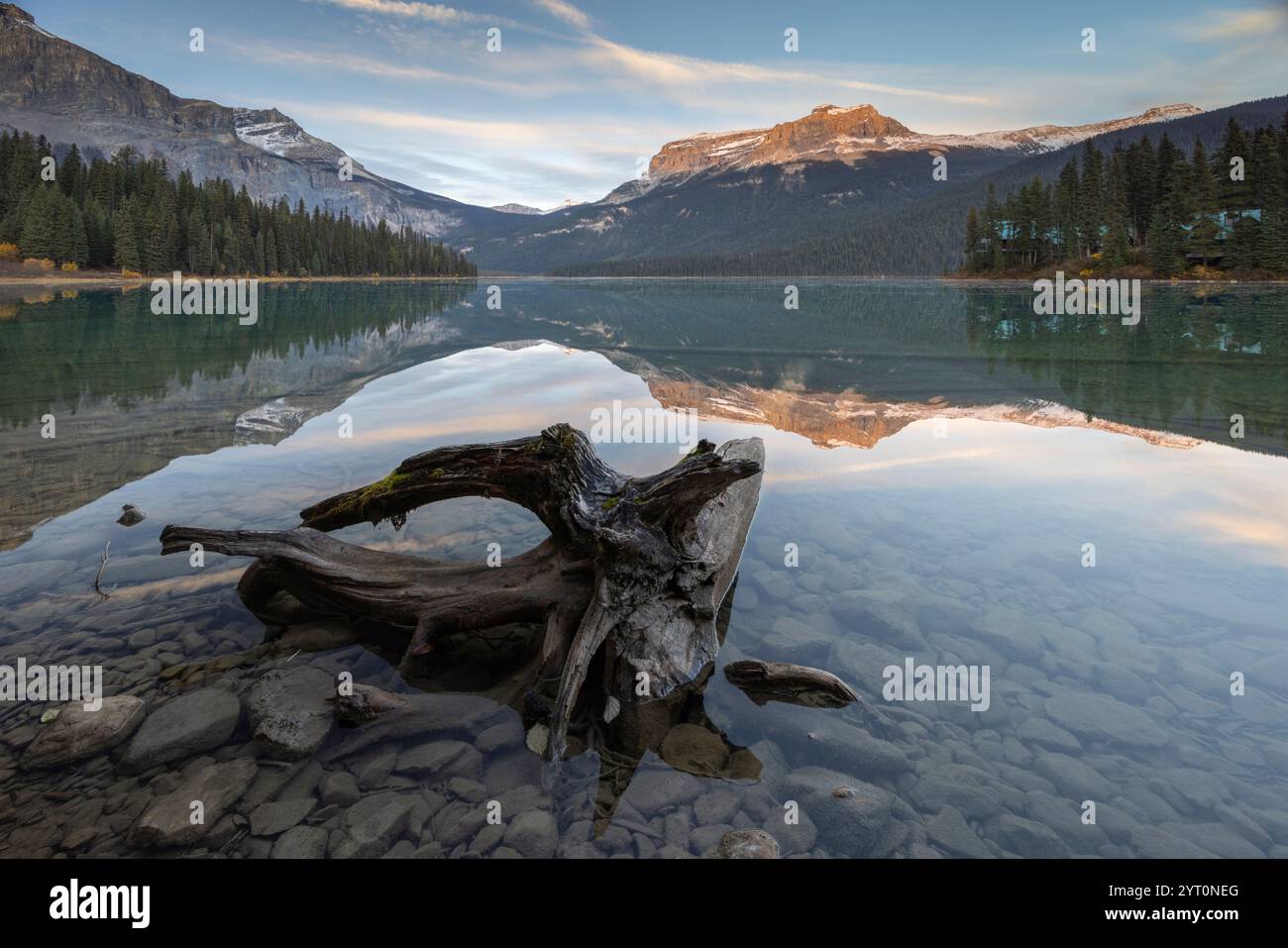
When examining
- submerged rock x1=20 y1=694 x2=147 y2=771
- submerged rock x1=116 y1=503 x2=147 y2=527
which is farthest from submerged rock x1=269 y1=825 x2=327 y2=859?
submerged rock x1=116 y1=503 x2=147 y2=527

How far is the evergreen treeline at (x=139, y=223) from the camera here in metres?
92.7

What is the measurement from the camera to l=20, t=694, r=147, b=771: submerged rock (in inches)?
181

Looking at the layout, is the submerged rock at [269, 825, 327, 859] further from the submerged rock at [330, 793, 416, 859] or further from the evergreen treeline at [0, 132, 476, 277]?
the evergreen treeline at [0, 132, 476, 277]

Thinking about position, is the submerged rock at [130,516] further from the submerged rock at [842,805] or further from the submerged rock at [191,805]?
the submerged rock at [842,805]

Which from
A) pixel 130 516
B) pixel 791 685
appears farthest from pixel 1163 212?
pixel 130 516

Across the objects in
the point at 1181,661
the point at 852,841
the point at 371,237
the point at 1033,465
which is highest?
the point at 371,237

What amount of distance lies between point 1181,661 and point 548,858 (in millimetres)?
5413

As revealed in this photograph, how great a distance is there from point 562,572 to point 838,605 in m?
2.91

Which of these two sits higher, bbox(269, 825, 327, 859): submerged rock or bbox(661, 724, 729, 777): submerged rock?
bbox(661, 724, 729, 777): submerged rock

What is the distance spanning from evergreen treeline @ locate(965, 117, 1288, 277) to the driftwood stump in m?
89.7

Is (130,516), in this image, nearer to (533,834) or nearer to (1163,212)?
(533,834)

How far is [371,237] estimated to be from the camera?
158 meters
